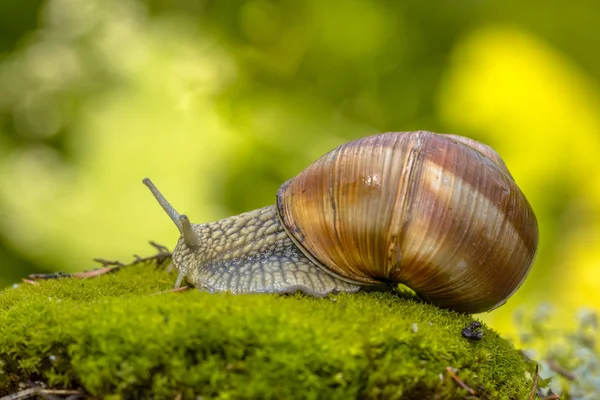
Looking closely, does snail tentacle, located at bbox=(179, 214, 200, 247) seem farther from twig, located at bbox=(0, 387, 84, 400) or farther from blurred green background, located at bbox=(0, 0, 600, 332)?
blurred green background, located at bbox=(0, 0, 600, 332)

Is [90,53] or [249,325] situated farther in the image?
[90,53]

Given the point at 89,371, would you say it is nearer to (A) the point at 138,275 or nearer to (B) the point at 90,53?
(A) the point at 138,275

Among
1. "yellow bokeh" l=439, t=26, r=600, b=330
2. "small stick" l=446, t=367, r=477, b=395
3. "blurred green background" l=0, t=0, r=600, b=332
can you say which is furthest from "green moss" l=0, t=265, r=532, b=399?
"yellow bokeh" l=439, t=26, r=600, b=330

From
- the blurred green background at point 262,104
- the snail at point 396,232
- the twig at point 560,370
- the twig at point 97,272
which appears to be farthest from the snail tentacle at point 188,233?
the blurred green background at point 262,104

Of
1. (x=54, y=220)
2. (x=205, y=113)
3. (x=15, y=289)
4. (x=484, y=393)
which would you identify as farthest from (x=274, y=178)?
(x=484, y=393)

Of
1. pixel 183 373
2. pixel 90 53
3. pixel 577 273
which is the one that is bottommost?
pixel 577 273

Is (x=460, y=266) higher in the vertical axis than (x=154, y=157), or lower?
lower

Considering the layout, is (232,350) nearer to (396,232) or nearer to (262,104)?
(396,232)

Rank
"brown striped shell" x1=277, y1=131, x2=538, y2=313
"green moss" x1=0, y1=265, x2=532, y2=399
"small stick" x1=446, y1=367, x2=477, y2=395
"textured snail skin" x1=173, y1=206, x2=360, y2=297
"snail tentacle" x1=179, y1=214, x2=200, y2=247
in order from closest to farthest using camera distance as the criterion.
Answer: "green moss" x1=0, y1=265, x2=532, y2=399 < "small stick" x1=446, y1=367, x2=477, y2=395 < "brown striped shell" x1=277, y1=131, x2=538, y2=313 < "textured snail skin" x1=173, y1=206, x2=360, y2=297 < "snail tentacle" x1=179, y1=214, x2=200, y2=247
